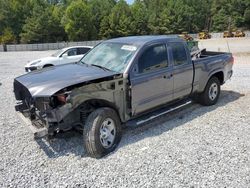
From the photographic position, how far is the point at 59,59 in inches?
510

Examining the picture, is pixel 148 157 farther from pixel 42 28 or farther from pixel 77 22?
pixel 77 22

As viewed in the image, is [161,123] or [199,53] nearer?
[161,123]

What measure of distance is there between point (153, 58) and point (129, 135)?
155 cm

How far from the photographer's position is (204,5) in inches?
3233

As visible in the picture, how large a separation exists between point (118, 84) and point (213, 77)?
3.29m

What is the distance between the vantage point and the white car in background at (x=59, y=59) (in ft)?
41.6

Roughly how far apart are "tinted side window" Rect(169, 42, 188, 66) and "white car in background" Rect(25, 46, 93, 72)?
7647 millimetres

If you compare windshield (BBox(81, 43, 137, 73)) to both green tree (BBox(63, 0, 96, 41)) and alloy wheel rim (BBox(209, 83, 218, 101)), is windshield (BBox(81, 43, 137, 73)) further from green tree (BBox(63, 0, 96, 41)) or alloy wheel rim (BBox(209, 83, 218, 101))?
green tree (BBox(63, 0, 96, 41))

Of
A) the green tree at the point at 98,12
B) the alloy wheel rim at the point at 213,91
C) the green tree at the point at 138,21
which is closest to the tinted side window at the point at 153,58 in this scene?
the alloy wheel rim at the point at 213,91

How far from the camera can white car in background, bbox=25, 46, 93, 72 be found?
12.7 metres

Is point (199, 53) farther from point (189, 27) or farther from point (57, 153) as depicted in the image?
point (189, 27)

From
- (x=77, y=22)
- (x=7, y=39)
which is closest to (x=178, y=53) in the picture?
(x=7, y=39)

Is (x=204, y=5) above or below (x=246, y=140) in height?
above

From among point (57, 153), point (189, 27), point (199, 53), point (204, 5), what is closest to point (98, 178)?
point (57, 153)
